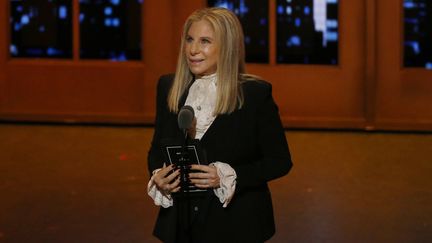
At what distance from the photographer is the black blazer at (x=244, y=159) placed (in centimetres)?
265

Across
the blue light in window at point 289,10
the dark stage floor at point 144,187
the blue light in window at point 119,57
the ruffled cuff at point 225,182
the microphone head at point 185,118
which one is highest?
the blue light in window at point 289,10

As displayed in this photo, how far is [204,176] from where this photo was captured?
8.29 ft

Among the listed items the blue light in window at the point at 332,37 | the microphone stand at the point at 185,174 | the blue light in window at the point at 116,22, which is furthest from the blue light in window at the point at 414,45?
the microphone stand at the point at 185,174

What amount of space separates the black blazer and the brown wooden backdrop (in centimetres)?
378

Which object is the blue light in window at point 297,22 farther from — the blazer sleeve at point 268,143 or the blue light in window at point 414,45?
the blazer sleeve at point 268,143

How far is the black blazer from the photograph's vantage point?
265cm

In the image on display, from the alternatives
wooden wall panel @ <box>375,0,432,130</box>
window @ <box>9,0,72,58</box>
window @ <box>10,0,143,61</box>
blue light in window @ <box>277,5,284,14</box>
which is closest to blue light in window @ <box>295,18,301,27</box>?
blue light in window @ <box>277,5,284,14</box>

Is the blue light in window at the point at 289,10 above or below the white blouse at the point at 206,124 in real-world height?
above

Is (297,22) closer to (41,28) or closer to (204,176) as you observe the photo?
(41,28)

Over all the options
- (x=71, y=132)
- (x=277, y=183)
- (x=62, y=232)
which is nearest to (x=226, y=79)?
(x=62, y=232)

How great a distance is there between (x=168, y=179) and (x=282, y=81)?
4.01 metres

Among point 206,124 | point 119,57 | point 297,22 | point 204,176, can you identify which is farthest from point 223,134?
point 119,57

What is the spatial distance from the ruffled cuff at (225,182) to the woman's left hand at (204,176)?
4cm

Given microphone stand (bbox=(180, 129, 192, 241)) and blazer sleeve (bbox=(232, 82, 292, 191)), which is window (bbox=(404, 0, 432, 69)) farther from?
microphone stand (bbox=(180, 129, 192, 241))
